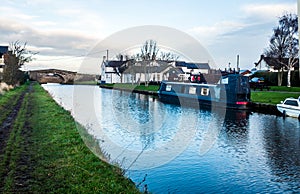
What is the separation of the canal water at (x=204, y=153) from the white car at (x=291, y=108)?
146 cm

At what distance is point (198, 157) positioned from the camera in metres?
10.9

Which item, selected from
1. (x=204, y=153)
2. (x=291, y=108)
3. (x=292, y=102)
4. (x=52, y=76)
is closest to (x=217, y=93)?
(x=292, y=102)

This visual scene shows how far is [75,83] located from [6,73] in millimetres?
29354

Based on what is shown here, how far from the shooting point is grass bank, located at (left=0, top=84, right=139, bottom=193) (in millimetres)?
6031

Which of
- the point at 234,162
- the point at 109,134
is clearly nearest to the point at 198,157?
the point at 234,162

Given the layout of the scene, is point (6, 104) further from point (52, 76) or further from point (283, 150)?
point (52, 76)

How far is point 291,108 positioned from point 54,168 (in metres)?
17.1

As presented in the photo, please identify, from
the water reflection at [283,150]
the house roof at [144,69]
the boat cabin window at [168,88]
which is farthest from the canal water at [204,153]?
the house roof at [144,69]

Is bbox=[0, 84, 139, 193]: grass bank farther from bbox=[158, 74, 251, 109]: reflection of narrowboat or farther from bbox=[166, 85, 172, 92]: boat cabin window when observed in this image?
bbox=[166, 85, 172, 92]: boat cabin window

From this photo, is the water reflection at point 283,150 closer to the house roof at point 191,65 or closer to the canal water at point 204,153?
the canal water at point 204,153

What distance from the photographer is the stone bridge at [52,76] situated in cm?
7099

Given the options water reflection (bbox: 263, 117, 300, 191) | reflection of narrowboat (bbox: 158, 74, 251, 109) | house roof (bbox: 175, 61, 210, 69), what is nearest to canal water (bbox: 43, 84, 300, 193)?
water reflection (bbox: 263, 117, 300, 191)

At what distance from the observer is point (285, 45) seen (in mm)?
39969

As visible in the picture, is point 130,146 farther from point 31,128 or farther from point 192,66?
point 192,66
